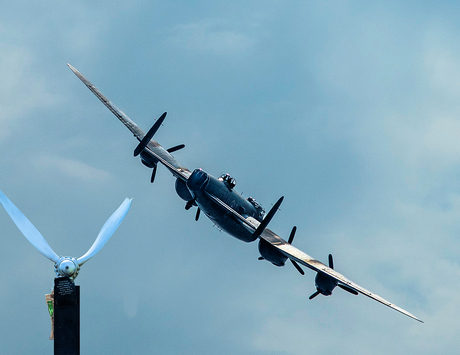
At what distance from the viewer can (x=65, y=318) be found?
51688 mm

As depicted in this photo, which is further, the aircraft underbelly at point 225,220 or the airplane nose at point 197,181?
the aircraft underbelly at point 225,220

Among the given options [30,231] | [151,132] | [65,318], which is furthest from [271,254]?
[30,231]

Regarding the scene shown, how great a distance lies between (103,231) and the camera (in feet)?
179

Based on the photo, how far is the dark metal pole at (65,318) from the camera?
169 ft

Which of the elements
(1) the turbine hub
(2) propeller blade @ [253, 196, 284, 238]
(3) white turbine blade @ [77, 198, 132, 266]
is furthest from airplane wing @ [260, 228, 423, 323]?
(1) the turbine hub

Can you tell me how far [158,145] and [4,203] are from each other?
31355mm

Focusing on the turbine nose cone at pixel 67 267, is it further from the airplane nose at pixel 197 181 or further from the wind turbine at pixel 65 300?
the airplane nose at pixel 197 181

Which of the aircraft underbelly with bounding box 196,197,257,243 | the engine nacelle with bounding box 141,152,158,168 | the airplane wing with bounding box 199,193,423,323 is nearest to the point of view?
the airplane wing with bounding box 199,193,423,323

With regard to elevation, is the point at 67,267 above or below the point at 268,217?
below

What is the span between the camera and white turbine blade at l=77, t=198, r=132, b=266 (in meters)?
53.3

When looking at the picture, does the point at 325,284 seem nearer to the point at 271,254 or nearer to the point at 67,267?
the point at 271,254

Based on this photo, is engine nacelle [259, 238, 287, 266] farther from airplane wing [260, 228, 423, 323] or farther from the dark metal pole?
the dark metal pole

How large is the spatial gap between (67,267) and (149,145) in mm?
30821

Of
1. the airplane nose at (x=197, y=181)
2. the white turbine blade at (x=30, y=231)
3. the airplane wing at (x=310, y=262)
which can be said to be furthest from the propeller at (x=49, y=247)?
the airplane wing at (x=310, y=262)
